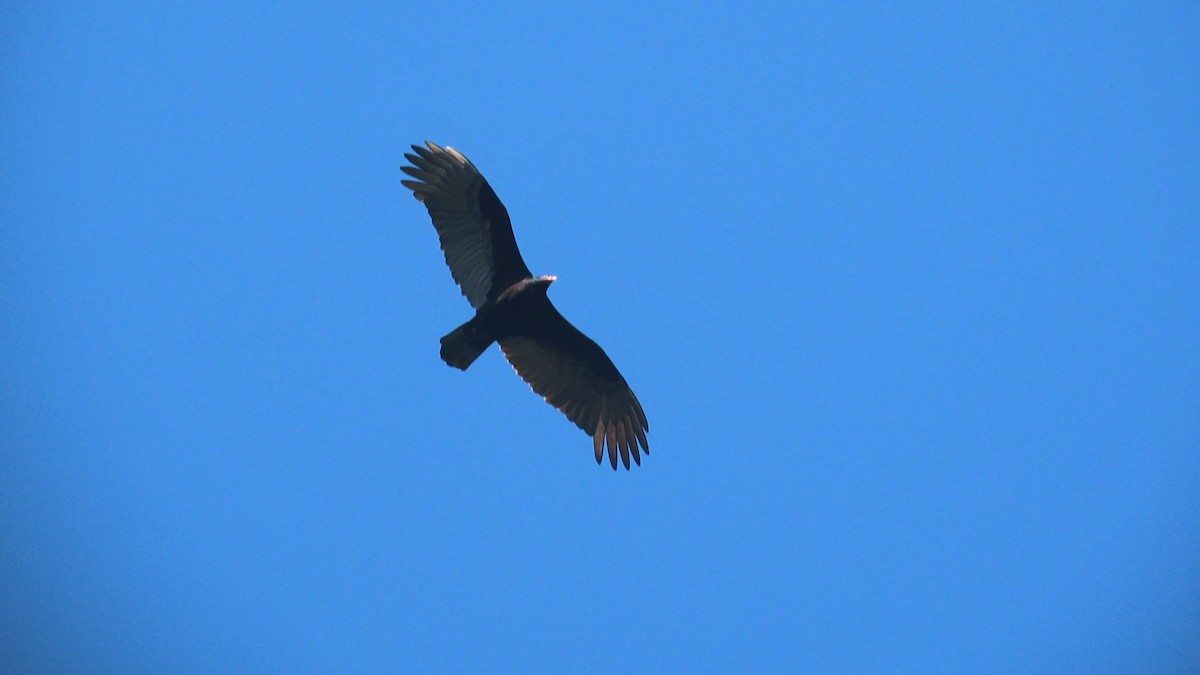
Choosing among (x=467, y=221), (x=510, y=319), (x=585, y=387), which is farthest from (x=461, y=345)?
(x=585, y=387)

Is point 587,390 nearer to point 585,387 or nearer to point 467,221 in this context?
point 585,387

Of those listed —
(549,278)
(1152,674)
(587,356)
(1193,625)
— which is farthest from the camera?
(1193,625)

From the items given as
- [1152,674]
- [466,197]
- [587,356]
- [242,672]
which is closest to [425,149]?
[466,197]

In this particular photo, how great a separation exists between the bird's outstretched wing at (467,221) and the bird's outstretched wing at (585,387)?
34.3 inches

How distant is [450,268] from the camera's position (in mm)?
11836

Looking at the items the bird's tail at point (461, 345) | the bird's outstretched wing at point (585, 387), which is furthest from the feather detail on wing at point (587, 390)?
the bird's tail at point (461, 345)

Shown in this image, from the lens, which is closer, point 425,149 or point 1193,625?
point 425,149

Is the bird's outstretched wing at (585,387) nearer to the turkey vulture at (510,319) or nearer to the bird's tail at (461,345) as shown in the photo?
the turkey vulture at (510,319)

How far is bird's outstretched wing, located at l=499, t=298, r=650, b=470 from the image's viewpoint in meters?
12.4

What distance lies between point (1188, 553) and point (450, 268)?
44.5 meters

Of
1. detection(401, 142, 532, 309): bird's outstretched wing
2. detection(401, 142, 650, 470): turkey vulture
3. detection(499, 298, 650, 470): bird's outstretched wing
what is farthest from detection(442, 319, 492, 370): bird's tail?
detection(499, 298, 650, 470): bird's outstretched wing

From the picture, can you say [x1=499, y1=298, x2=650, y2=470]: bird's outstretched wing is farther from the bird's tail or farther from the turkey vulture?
the bird's tail

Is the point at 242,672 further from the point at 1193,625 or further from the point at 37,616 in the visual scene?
the point at 1193,625

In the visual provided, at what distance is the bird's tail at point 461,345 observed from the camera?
1141 cm
